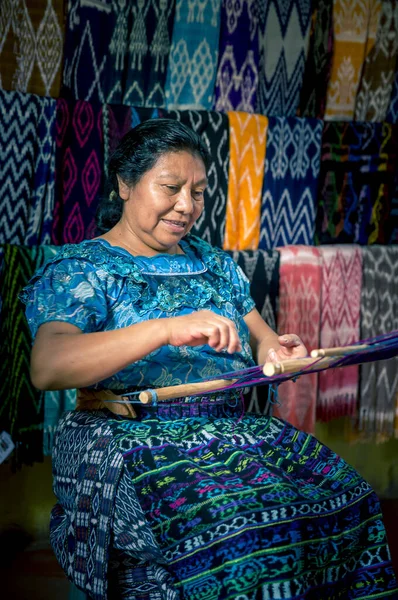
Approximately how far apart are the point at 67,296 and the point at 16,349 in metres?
0.96

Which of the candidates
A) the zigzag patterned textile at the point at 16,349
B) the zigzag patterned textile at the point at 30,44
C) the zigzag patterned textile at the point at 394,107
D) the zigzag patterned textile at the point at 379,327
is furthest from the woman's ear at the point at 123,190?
the zigzag patterned textile at the point at 394,107

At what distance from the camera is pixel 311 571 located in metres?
1.50

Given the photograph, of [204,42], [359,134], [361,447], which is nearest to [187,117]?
[204,42]

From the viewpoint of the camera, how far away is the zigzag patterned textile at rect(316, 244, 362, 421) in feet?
10.7

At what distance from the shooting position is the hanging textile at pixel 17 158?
263 centimetres

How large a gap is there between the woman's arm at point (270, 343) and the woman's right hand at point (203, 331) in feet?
1.22

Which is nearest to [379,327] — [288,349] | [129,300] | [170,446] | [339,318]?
Answer: [339,318]

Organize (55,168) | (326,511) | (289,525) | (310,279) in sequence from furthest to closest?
(310,279)
(55,168)
(326,511)
(289,525)

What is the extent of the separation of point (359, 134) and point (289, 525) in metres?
2.19

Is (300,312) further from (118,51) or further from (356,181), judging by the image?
(118,51)

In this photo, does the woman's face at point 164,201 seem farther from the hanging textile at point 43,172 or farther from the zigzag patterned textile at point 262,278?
the zigzag patterned textile at point 262,278

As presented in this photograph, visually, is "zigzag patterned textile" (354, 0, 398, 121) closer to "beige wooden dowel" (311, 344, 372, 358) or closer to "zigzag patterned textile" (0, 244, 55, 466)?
"zigzag patterned textile" (0, 244, 55, 466)

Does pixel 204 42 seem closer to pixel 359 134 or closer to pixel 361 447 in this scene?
pixel 359 134

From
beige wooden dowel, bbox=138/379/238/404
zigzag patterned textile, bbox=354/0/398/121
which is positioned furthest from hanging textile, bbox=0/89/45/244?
zigzag patterned textile, bbox=354/0/398/121
